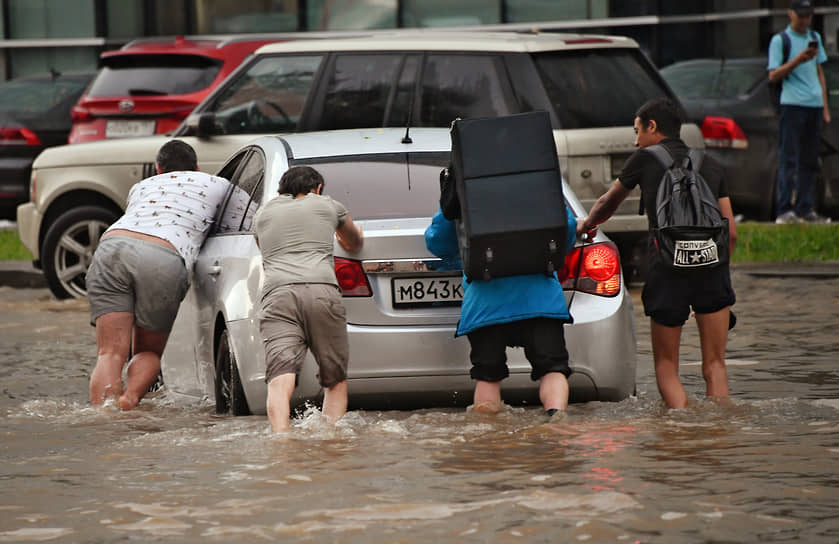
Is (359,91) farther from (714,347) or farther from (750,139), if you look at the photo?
(750,139)

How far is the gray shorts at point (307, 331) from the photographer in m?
6.67

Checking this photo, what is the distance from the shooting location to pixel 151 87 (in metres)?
14.6

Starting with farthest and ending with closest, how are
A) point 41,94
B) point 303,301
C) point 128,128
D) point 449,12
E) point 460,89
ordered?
point 449,12, point 41,94, point 128,128, point 460,89, point 303,301

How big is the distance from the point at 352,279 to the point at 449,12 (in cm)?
1890

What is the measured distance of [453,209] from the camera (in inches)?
260

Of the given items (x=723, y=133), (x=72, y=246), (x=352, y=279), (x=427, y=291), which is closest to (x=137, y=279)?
(x=352, y=279)

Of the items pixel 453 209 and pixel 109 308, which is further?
pixel 109 308

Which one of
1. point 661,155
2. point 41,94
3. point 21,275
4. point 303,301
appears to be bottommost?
point 21,275

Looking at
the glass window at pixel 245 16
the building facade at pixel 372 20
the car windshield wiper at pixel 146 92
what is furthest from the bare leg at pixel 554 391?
the glass window at pixel 245 16

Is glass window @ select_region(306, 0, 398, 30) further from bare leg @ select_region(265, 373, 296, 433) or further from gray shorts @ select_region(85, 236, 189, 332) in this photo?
bare leg @ select_region(265, 373, 296, 433)

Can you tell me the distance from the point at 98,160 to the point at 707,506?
850cm

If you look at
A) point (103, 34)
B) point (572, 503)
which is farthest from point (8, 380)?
point (103, 34)

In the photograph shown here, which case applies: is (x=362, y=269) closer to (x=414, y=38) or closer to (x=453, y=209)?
(x=453, y=209)

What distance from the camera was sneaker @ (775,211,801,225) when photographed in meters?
15.5
